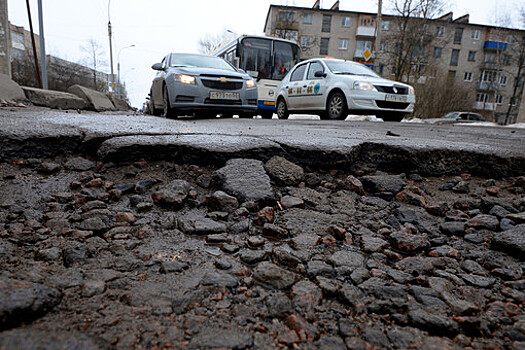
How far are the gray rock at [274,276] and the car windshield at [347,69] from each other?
748cm

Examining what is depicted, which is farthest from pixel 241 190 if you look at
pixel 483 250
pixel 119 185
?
pixel 483 250

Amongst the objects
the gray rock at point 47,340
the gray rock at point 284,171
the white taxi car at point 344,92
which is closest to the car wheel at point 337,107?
the white taxi car at point 344,92

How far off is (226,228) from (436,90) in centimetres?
2918

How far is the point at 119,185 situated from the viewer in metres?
1.91

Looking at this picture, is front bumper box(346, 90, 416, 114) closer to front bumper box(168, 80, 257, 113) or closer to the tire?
the tire

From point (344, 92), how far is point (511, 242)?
21.3 feet

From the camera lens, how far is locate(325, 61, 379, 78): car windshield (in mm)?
7949

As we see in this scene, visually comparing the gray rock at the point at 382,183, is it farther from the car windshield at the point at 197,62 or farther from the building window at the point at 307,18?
the building window at the point at 307,18

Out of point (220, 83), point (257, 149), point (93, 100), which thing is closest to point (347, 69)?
point (220, 83)

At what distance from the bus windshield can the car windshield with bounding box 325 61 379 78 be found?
4.37 meters

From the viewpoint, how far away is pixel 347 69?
8.09 metres

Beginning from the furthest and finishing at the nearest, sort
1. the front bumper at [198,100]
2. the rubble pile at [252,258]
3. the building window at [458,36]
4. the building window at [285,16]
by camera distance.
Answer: the building window at [458,36] < the building window at [285,16] < the front bumper at [198,100] < the rubble pile at [252,258]

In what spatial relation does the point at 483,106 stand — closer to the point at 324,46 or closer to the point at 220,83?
the point at 324,46

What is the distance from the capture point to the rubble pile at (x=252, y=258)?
0.88 meters
